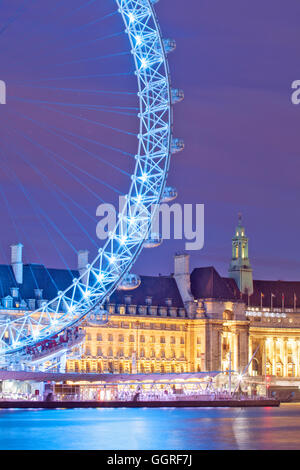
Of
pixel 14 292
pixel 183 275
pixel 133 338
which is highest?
pixel 183 275

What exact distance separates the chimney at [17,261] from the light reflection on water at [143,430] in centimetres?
3180

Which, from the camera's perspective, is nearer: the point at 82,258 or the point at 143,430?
the point at 143,430

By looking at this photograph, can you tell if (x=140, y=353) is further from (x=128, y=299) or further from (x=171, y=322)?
(x=128, y=299)

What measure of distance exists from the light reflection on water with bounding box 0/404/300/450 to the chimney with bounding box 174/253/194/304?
4975cm

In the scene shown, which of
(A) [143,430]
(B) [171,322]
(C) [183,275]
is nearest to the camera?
(A) [143,430]

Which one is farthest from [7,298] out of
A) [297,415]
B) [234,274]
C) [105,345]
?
[234,274]

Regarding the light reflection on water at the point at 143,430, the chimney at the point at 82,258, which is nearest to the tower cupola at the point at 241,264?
the chimney at the point at 82,258

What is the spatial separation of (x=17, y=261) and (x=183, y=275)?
28085 mm

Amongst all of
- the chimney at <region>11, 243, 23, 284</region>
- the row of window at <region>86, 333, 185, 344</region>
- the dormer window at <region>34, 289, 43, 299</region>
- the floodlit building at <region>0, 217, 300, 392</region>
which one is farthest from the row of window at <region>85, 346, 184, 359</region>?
the chimney at <region>11, 243, 23, 284</region>

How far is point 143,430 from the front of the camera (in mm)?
84000

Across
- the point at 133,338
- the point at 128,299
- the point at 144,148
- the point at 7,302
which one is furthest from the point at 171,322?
the point at 144,148

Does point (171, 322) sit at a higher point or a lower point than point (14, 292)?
lower

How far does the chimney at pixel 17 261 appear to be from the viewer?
143 m

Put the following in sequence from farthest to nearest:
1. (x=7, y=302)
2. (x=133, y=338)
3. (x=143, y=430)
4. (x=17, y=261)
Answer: (x=133, y=338) < (x=17, y=261) < (x=7, y=302) < (x=143, y=430)
